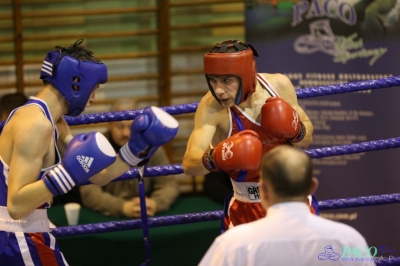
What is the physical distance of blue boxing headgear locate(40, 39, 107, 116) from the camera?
2.86 m

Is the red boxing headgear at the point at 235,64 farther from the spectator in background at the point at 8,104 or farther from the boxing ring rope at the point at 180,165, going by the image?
the spectator in background at the point at 8,104

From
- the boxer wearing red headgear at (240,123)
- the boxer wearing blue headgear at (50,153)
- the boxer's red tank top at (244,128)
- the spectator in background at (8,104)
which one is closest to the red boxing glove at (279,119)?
the boxer wearing red headgear at (240,123)

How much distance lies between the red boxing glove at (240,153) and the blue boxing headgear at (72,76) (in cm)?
54

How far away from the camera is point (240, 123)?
10.4 ft

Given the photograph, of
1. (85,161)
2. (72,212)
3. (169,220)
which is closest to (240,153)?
(85,161)

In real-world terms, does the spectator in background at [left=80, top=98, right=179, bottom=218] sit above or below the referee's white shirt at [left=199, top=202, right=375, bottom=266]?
below

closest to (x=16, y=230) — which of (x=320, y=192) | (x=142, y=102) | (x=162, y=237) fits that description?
(x=162, y=237)

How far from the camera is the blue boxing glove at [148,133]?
8.86 ft

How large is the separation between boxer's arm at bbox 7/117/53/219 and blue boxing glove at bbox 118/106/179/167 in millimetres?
304

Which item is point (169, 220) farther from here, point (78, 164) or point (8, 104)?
point (8, 104)

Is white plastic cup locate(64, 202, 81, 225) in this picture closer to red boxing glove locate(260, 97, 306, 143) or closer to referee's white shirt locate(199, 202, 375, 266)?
red boxing glove locate(260, 97, 306, 143)

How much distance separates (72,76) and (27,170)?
40cm

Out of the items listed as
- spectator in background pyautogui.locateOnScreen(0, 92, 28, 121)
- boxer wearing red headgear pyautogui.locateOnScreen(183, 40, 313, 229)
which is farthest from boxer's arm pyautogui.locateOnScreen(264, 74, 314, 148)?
spectator in background pyautogui.locateOnScreen(0, 92, 28, 121)

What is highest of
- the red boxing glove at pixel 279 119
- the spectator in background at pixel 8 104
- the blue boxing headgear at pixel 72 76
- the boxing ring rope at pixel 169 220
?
the blue boxing headgear at pixel 72 76
